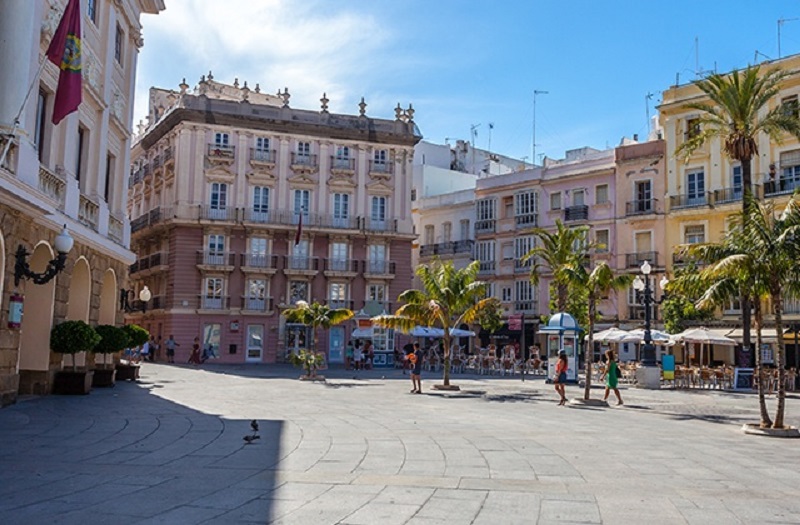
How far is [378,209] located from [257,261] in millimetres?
9131

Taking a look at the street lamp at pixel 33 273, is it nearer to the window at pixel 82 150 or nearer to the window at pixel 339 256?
the window at pixel 82 150

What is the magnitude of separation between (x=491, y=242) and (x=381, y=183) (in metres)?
8.86

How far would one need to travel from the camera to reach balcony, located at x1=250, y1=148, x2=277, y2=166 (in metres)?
49.4

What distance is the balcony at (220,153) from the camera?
48.4 metres

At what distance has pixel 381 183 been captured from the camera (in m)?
52.2

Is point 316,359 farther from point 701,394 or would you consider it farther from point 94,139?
point 701,394

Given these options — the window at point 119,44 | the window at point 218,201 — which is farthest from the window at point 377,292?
the window at point 119,44

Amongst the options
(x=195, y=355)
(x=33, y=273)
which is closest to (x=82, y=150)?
(x=33, y=273)

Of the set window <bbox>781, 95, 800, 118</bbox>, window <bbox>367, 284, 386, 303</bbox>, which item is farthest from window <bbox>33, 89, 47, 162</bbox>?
window <bbox>367, 284, 386, 303</bbox>

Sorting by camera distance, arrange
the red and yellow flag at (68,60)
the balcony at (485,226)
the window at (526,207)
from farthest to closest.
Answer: the balcony at (485,226), the window at (526,207), the red and yellow flag at (68,60)

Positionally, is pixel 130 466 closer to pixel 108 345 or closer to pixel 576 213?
pixel 108 345

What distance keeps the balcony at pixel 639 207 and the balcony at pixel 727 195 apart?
12.7 ft

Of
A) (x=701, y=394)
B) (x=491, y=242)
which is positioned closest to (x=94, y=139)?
(x=701, y=394)

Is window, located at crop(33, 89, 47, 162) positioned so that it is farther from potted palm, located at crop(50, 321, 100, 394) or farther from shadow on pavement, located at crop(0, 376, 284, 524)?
shadow on pavement, located at crop(0, 376, 284, 524)
